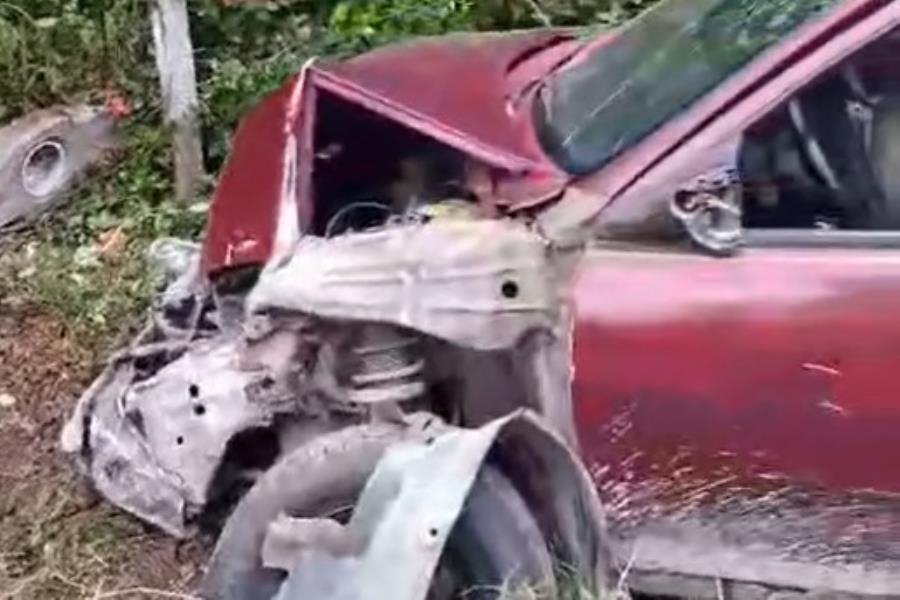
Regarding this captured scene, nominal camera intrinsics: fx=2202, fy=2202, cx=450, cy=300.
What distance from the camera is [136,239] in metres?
7.00

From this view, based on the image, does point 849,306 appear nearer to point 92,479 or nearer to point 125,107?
point 92,479

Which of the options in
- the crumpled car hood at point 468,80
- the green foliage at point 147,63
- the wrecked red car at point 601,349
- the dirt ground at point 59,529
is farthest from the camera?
the green foliage at point 147,63

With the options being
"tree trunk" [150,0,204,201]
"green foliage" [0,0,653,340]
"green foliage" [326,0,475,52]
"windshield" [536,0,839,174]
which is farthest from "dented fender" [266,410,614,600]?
"green foliage" [326,0,475,52]

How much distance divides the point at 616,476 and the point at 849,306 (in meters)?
0.59

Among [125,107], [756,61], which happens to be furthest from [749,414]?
[125,107]

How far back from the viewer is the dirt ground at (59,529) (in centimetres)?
523

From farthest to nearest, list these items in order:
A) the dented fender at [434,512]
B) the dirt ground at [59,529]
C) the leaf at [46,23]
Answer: the leaf at [46,23] → the dirt ground at [59,529] → the dented fender at [434,512]

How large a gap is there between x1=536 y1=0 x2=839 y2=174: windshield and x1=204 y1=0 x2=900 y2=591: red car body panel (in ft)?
0.23

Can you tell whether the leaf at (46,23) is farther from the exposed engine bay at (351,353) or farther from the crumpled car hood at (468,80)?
the exposed engine bay at (351,353)

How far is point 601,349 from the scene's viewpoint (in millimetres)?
4281

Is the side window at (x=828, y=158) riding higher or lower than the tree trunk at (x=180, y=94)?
higher

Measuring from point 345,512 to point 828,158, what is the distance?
4.10ft

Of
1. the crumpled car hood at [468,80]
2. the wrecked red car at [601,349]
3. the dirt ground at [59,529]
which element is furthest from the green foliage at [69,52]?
the wrecked red car at [601,349]

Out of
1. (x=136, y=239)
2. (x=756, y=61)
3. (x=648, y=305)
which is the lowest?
(x=136, y=239)
